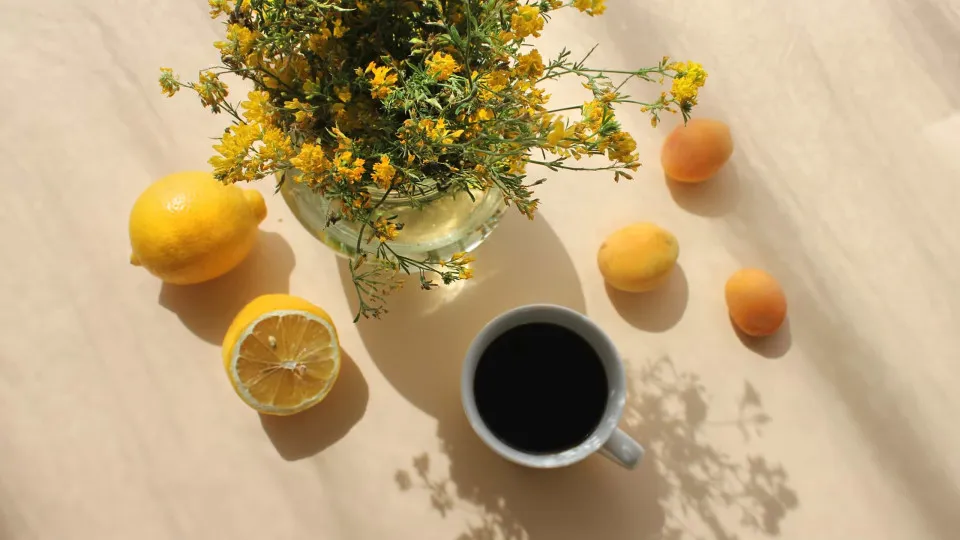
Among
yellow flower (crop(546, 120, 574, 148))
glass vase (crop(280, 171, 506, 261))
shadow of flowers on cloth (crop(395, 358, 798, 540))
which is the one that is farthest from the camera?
shadow of flowers on cloth (crop(395, 358, 798, 540))

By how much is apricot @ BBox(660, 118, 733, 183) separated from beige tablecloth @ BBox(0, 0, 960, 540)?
3 cm

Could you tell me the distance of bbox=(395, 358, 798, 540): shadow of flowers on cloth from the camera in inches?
27.8

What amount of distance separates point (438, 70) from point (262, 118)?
5.0 inches

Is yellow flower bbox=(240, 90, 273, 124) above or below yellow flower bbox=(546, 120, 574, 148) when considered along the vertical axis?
below

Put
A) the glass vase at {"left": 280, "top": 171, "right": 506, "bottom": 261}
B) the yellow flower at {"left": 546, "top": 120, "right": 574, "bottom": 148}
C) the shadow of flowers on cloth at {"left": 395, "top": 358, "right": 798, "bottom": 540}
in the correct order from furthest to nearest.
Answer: the shadow of flowers on cloth at {"left": 395, "top": 358, "right": 798, "bottom": 540} → the glass vase at {"left": 280, "top": 171, "right": 506, "bottom": 261} → the yellow flower at {"left": 546, "top": 120, "right": 574, "bottom": 148}

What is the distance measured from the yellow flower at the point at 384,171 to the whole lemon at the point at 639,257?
350 mm

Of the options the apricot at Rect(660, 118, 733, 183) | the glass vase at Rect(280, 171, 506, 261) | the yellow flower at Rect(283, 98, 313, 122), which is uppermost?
the yellow flower at Rect(283, 98, 313, 122)

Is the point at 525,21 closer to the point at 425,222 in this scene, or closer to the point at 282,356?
the point at 425,222

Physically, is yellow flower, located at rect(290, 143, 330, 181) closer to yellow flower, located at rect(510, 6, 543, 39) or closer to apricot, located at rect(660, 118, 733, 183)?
yellow flower, located at rect(510, 6, 543, 39)

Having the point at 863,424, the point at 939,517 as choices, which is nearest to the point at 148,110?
the point at 863,424

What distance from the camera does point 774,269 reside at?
781mm

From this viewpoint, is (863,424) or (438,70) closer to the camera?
(438,70)

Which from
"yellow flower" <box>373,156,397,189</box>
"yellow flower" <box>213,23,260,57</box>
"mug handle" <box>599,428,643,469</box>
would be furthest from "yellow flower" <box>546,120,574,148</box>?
"mug handle" <box>599,428,643,469</box>

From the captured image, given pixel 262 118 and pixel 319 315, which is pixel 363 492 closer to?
pixel 319 315
